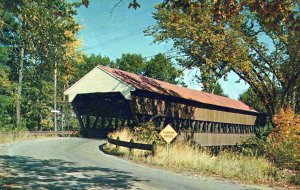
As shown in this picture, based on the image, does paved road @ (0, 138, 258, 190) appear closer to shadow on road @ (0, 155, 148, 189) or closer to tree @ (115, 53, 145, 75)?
shadow on road @ (0, 155, 148, 189)

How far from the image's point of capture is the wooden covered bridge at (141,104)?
29531 mm

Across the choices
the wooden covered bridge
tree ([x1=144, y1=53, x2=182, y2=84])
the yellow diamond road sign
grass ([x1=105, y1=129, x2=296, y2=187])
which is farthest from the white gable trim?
tree ([x1=144, y1=53, x2=182, y2=84])

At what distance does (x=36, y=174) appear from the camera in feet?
37.2

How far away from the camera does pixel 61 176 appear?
1124 cm

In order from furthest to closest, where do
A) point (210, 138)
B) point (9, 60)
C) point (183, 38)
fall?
1. point (9, 60)
2. point (210, 138)
3. point (183, 38)

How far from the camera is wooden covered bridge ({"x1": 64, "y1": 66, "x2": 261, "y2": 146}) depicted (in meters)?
29.5

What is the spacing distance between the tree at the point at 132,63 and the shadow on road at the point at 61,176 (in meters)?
63.6

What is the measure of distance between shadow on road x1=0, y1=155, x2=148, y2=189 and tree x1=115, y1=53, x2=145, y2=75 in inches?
2505

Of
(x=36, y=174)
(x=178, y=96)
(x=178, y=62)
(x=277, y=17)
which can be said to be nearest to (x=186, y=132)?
(x=178, y=96)

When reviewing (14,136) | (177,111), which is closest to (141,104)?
(177,111)

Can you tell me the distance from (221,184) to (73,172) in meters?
4.99

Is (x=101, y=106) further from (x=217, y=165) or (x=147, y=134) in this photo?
(x=217, y=165)

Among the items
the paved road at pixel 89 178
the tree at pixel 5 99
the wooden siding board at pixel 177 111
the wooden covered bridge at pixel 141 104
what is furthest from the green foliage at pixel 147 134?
the tree at pixel 5 99

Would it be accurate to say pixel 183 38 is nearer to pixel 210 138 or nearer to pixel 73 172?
pixel 210 138
